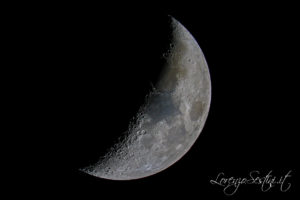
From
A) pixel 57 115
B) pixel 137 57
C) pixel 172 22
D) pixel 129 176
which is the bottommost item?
pixel 129 176

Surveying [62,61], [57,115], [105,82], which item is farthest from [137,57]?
[57,115]

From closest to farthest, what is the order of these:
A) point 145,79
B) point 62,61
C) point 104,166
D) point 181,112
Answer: point 62,61 → point 145,79 → point 181,112 → point 104,166

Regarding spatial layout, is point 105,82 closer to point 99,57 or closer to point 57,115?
point 99,57

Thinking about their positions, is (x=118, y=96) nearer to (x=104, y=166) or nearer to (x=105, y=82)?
(x=105, y=82)

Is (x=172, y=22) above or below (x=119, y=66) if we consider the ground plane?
above

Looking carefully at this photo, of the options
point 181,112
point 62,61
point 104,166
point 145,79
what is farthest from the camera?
point 104,166

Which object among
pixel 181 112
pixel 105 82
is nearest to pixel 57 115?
pixel 105 82

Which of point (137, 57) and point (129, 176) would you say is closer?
point (137, 57)
